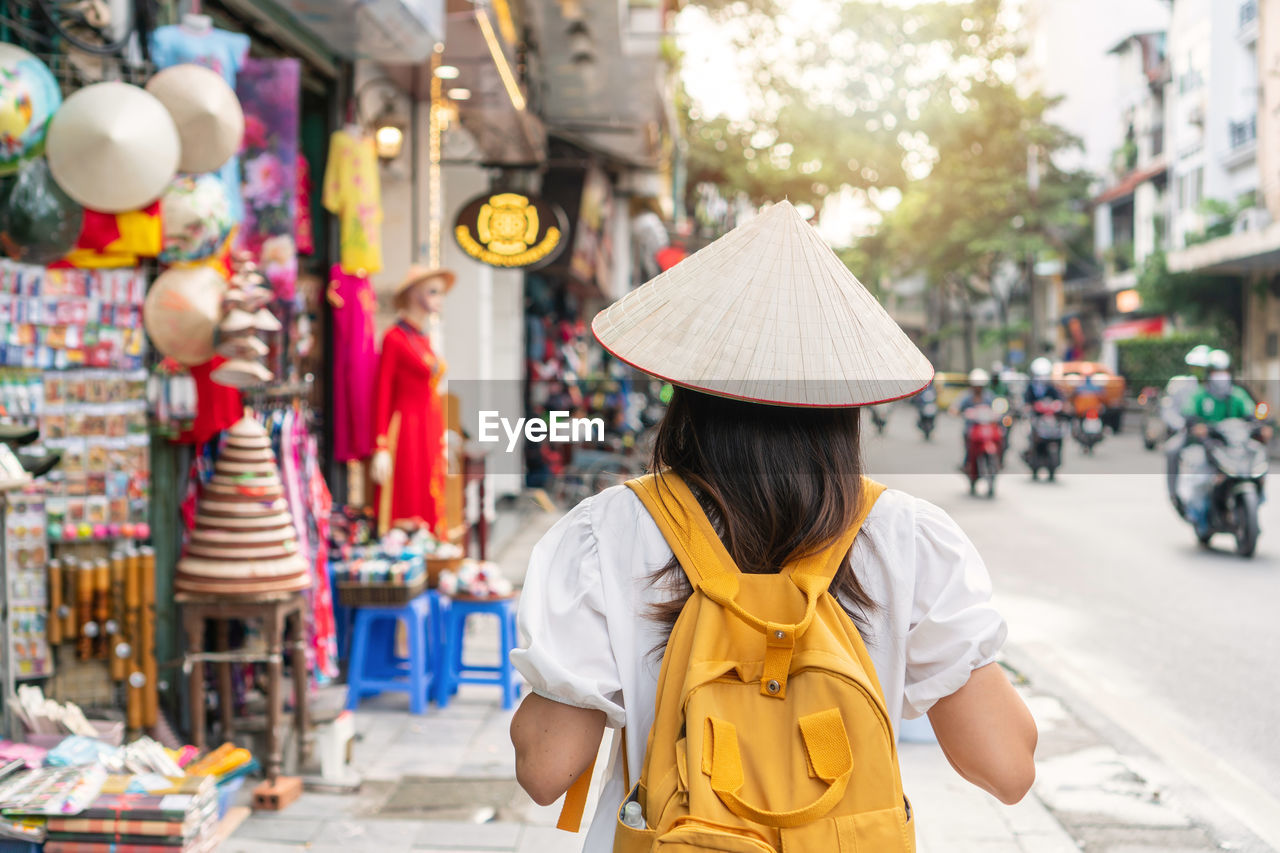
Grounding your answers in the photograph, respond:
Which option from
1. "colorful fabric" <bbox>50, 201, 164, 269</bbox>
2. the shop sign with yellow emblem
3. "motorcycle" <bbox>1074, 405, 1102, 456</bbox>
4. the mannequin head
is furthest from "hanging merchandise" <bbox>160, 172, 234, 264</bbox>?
"motorcycle" <bbox>1074, 405, 1102, 456</bbox>

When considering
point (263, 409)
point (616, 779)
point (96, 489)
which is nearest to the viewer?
point (616, 779)

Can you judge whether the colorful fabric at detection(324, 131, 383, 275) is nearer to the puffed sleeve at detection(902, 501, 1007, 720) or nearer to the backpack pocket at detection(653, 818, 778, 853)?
the puffed sleeve at detection(902, 501, 1007, 720)

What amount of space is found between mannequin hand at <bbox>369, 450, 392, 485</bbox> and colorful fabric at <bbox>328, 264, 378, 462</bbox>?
29 cm

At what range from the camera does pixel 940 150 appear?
26938 millimetres

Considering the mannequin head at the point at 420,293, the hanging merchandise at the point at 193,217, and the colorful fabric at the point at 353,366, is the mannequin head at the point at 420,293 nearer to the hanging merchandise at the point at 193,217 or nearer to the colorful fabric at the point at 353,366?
the colorful fabric at the point at 353,366

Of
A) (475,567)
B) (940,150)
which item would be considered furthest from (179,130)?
(940,150)

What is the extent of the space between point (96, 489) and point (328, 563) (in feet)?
4.63

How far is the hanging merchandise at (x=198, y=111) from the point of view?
379cm

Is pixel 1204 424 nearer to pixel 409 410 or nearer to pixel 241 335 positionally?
pixel 409 410

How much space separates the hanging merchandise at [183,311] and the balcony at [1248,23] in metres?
9.80

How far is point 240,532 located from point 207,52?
172cm

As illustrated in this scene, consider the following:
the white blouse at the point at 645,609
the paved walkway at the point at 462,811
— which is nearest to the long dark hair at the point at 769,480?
the white blouse at the point at 645,609

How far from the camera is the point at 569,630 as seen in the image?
4.87ft

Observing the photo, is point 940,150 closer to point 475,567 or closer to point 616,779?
point 475,567
